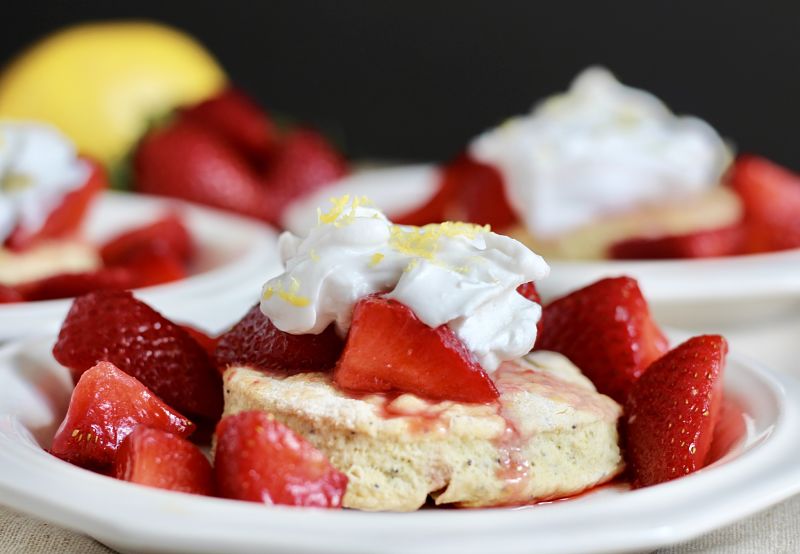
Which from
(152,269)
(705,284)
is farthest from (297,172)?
(705,284)

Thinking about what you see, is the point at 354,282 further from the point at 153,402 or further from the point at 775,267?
the point at 775,267

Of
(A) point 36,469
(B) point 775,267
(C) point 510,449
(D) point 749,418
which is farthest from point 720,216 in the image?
(A) point 36,469

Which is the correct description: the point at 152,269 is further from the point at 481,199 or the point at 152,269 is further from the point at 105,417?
the point at 105,417

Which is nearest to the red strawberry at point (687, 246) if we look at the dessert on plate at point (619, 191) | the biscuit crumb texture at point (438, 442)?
the dessert on plate at point (619, 191)

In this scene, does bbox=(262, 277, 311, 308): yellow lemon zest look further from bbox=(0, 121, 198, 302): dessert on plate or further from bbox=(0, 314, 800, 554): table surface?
bbox=(0, 121, 198, 302): dessert on plate

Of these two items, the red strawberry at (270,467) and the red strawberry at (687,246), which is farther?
the red strawberry at (687,246)

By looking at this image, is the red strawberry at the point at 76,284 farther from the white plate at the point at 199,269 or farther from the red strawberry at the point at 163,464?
the red strawberry at the point at 163,464

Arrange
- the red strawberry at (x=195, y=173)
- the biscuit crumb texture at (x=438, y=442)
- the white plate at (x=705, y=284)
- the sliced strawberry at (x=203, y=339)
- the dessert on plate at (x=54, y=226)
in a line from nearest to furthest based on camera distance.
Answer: the biscuit crumb texture at (x=438, y=442) < the sliced strawberry at (x=203, y=339) < the white plate at (x=705, y=284) < the dessert on plate at (x=54, y=226) < the red strawberry at (x=195, y=173)
